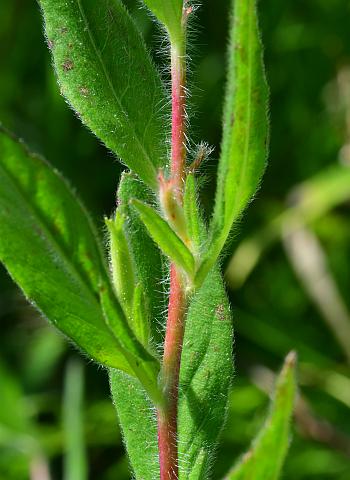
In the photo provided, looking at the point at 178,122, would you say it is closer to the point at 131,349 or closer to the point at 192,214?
the point at 192,214

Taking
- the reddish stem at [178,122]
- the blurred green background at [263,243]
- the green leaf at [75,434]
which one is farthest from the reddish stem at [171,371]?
the blurred green background at [263,243]

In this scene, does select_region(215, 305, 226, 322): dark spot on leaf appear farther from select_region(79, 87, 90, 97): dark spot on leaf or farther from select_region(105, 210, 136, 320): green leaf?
select_region(79, 87, 90, 97): dark spot on leaf

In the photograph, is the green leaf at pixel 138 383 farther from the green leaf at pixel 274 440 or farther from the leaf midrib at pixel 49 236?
the green leaf at pixel 274 440

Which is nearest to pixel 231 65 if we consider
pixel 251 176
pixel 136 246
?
pixel 251 176

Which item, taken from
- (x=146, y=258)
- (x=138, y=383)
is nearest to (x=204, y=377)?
(x=138, y=383)

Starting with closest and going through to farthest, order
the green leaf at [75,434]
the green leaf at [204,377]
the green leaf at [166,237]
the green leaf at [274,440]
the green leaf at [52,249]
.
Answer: the green leaf at [274,440] → the green leaf at [52,249] → the green leaf at [166,237] → the green leaf at [204,377] → the green leaf at [75,434]

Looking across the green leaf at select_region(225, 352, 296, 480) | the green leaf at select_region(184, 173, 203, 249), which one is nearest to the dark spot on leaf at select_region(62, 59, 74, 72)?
the green leaf at select_region(184, 173, 203, 249)
